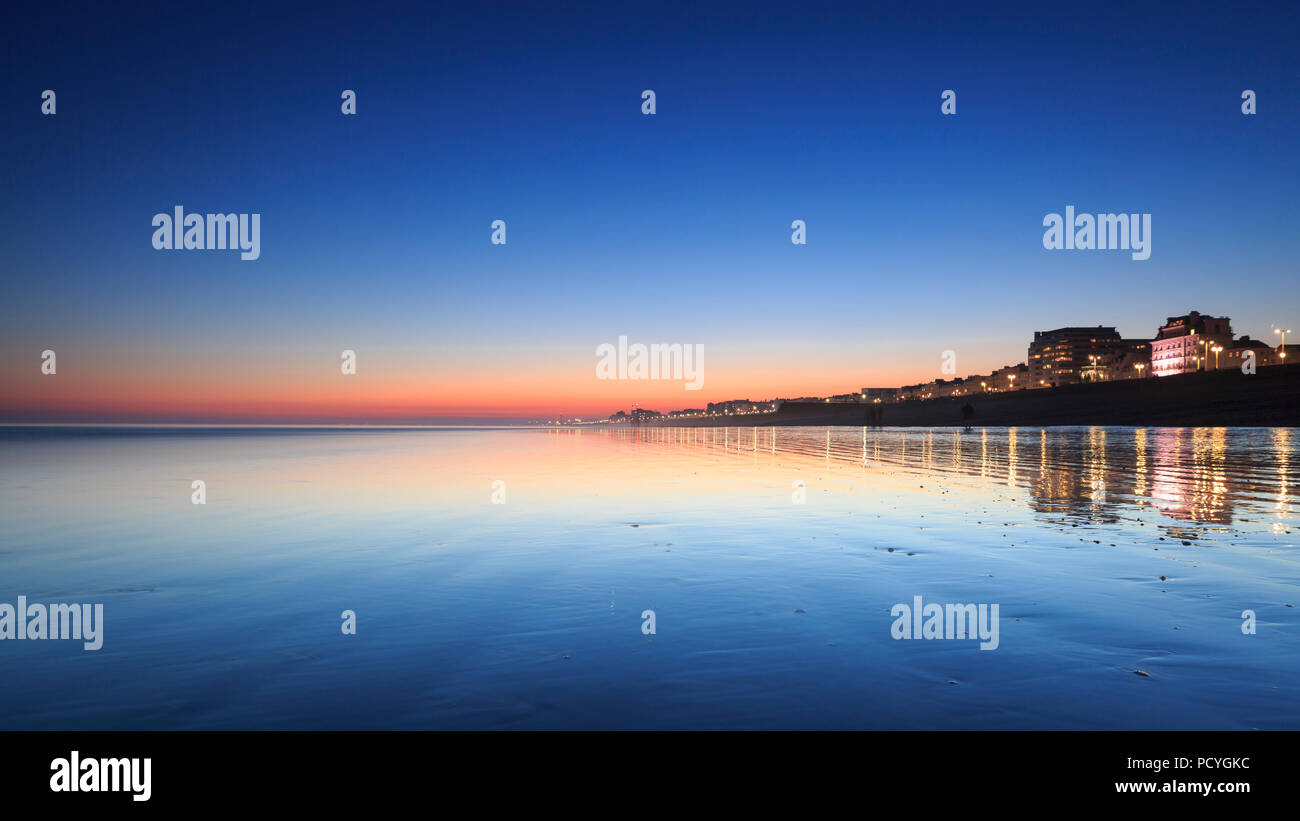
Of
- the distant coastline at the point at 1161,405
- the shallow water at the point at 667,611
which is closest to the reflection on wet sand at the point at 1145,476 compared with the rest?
the shallow water at the point at 667,611

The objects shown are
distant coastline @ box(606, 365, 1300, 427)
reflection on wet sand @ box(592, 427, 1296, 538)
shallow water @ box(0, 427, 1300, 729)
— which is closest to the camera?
shallow water @ box(0, 427, 1300, 729)

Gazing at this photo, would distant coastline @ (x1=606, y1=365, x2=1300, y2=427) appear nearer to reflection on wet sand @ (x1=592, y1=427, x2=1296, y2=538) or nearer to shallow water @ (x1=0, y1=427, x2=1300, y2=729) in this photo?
reflection on wet sand @ (x1=592, y1=427, x2=1296, y2=538)

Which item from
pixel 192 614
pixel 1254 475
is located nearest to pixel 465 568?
pixel 192 614

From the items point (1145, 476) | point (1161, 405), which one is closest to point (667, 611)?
point (1145, 476)

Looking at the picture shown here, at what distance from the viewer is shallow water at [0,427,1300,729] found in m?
5.08

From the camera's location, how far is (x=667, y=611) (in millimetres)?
7812

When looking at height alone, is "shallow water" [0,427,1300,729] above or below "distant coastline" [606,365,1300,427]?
below

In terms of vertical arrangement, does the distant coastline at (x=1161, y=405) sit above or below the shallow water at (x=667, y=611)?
above

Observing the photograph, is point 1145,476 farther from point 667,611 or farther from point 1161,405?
point 1161,405

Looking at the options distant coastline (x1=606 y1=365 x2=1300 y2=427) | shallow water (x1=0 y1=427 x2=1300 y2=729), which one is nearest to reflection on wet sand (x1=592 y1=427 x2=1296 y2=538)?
shallow water (x1=0 y1=427 x2=1300 y2=729)

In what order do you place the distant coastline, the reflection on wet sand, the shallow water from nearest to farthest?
1. the shallow water
2. the reflection on wet sand
3. the distant coastline

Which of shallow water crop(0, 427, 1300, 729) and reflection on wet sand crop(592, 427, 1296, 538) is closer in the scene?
shallow water crop(0, 427, 1300, 729)

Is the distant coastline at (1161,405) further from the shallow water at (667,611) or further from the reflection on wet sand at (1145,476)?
the shallow water at (667,611)

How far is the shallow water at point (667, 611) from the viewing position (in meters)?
5.08
